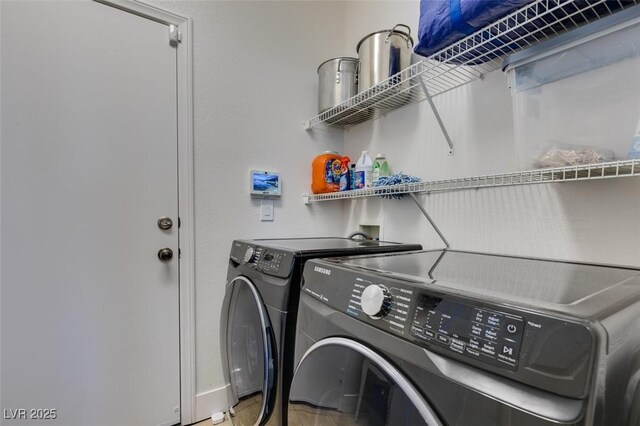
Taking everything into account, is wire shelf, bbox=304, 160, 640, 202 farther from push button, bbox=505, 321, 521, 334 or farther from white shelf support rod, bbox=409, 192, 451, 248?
push button, bbox=505, 321, 521, 334

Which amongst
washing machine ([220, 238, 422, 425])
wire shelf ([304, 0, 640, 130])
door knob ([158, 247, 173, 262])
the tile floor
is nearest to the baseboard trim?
washing machine ([220, 238, 422, 425])

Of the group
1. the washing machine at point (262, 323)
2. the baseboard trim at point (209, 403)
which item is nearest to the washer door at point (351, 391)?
the washing machine at point (262, 323)

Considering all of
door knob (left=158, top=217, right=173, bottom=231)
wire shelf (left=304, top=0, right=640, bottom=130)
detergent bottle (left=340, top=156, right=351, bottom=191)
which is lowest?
door knob (left=158, top=217, right=173, bottom=231)

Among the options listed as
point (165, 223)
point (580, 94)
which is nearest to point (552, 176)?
point (580, 94)

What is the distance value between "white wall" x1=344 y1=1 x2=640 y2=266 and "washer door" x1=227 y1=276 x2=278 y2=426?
93 centimetres

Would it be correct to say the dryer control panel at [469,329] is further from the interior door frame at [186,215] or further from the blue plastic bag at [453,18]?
the interior door frame at [186,215]

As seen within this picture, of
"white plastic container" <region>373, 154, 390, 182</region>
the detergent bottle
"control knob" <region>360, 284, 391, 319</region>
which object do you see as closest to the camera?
"control knob" <region>360, 284, 391, 319</region>

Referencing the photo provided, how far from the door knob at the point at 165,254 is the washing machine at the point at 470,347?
1.10 m

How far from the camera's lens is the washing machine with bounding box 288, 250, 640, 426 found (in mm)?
425

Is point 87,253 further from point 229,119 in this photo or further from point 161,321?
point 229,119

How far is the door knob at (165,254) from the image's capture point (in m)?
1.67

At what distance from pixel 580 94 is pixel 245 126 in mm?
1632

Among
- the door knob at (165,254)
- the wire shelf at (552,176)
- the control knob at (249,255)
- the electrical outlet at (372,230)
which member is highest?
the wire shelf at (552,176)

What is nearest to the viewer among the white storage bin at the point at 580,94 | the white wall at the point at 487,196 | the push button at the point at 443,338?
the push button at the point at 443,338
